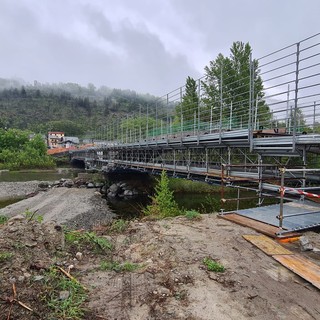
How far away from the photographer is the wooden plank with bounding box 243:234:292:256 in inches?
204

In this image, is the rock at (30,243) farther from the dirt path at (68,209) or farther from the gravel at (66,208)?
the dirt path at (68,209)

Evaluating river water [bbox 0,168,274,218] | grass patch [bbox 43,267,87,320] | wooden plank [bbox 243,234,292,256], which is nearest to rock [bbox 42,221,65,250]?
grass patch [bbox 43,267,87,320]

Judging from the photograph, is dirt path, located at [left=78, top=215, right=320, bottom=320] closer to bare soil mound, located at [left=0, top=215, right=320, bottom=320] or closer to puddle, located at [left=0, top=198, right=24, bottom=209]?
bare soil mound, located at [left=0, top=215, right=320, bottom=320]

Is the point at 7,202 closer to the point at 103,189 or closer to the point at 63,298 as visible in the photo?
the point at 103,189

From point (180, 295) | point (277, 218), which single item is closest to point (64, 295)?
point (180, 295)

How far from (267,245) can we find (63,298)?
4.28m

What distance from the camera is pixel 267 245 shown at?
18.1ft

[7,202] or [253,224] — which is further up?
[253,224]

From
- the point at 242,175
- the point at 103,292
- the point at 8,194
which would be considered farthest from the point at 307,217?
the point at 8,194

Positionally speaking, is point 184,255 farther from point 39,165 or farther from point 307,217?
point 39,165

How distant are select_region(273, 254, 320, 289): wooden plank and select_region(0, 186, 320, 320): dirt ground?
0.11m

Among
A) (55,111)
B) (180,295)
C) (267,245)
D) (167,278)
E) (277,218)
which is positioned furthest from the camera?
(55,111)

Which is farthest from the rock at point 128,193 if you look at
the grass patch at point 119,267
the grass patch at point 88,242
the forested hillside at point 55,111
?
the forested hillside at point 55,111

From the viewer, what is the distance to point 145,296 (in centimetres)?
366
